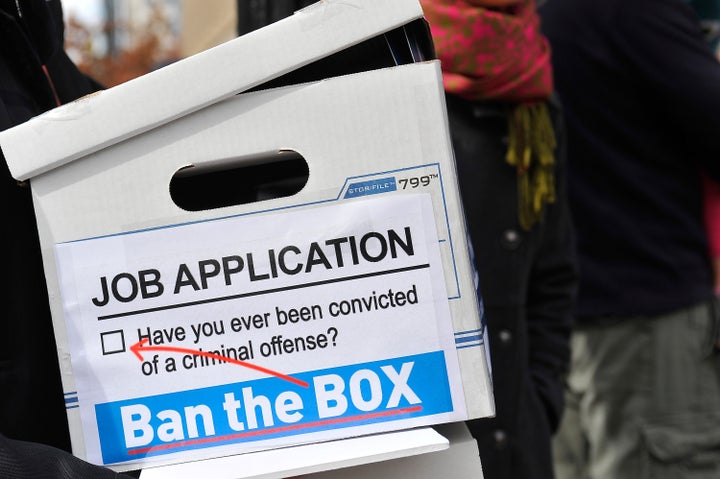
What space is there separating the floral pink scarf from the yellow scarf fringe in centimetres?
4

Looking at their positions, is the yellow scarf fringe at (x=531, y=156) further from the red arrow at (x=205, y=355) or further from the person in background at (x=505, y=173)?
the red arrow at (x=205, y=355)

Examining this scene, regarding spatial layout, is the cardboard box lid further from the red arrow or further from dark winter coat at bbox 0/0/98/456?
the red arrow

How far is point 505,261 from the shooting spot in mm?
1915

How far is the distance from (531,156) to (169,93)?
3.63 feet

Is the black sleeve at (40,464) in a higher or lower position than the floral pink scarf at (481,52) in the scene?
lower

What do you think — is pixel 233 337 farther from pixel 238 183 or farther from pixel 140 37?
pixel 140 37

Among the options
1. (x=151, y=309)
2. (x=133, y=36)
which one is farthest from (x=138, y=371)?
(x=133, y=36)

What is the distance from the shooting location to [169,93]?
919mm

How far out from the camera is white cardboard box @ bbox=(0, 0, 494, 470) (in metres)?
0.92

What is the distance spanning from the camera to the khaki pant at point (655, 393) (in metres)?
2.40

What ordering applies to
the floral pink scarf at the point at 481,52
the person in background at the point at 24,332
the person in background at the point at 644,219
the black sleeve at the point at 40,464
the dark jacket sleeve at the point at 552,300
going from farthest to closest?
the person in background at the point at 644,219
the dark jacket sleeve at the point at 552,300
the floral pink scarf at the point at 481,52
the person in background at the point at 24,332
the black sleeve at the point at 40,464

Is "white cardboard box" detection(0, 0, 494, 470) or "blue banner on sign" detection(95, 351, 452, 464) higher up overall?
"white cardboard box" detection(0, 0, 494, 470)

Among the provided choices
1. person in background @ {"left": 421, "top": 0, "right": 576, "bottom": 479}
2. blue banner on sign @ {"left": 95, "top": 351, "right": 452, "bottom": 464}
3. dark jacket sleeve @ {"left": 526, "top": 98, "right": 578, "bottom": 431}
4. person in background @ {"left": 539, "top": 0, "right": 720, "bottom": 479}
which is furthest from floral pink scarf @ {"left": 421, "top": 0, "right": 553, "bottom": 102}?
blue banner on sign @ {"left": 95, "top": 351, "right": 452, "bottom": 464}

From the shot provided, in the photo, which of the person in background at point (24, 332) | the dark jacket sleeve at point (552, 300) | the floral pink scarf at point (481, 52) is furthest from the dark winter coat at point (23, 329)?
the dark jacket sleeve at point (552, 300)
